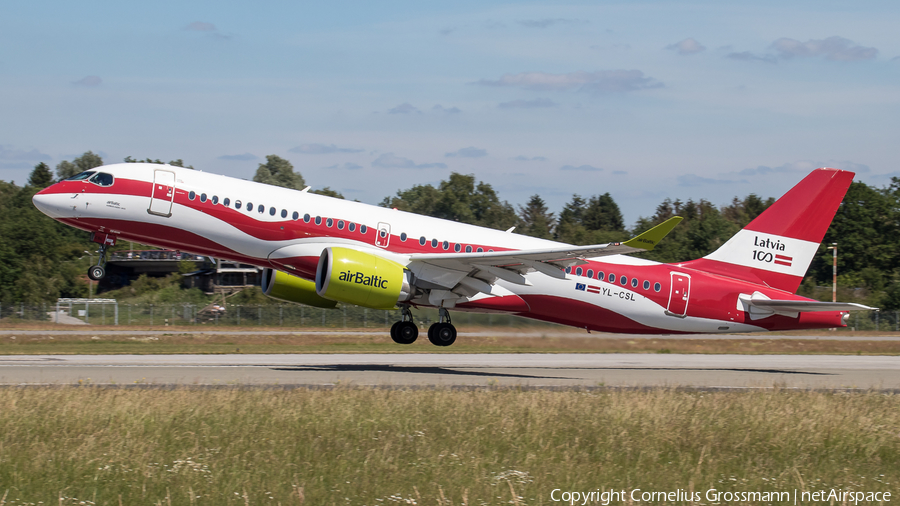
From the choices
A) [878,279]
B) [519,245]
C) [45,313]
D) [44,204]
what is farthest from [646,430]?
[878,279]

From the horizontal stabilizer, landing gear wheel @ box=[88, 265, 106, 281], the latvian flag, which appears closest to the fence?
the latvian flag

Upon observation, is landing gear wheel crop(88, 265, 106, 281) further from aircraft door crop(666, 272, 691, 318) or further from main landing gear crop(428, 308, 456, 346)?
aircraft door crop(666, 272, 691, 318)

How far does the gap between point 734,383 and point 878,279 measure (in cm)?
6483

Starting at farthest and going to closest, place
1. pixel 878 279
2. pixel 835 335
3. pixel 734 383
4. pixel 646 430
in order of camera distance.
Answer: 1. pixel 878 279
2. pixel 835 335
3. pixel 734 383
4. pixel 646 430

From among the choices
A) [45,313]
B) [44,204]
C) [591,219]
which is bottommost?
[45,313]

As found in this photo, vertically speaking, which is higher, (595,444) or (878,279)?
(878,279)

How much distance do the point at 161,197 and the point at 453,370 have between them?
31.9 ft

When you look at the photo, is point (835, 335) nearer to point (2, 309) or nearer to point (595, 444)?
point (595, 444)

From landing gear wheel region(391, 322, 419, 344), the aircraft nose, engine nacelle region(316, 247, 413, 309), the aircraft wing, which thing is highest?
the aircraft nose

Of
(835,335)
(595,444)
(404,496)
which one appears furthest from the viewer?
(835,335)

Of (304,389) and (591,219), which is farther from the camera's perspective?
(591,219)

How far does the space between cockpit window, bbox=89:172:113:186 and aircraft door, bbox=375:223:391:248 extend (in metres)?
7.55

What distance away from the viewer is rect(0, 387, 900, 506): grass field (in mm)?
9547

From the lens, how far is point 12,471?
392 inches
